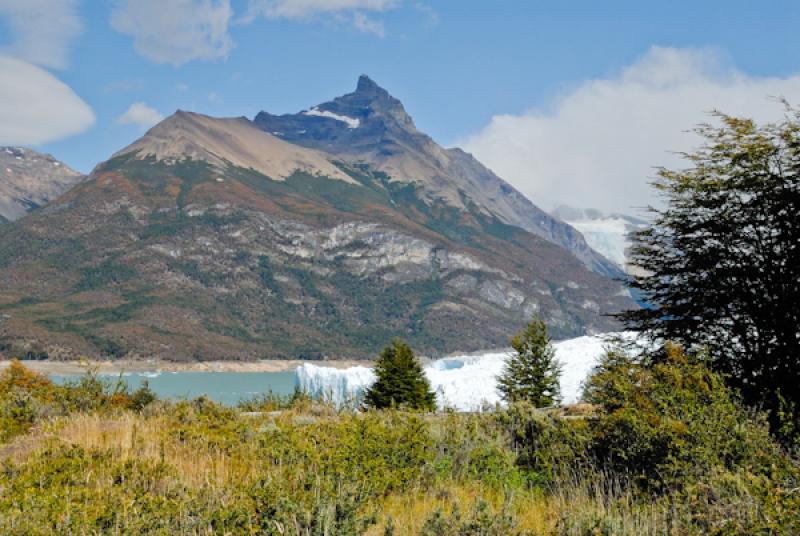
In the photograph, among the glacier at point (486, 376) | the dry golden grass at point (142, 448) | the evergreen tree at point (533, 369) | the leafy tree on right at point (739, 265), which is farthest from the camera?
the glacier at point (486, 376)

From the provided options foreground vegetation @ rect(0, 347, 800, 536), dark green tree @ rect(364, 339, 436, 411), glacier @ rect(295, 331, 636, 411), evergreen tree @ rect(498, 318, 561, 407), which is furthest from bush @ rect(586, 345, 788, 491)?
evergreen tree @ rect(498, 318, 561, 407)

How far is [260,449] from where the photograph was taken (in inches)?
363

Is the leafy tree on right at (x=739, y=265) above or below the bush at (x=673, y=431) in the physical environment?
above

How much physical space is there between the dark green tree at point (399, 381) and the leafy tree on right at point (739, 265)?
10254 mm

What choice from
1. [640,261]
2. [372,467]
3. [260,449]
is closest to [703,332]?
[640,261]

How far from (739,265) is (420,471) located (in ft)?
37.1

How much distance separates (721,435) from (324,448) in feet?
19.2

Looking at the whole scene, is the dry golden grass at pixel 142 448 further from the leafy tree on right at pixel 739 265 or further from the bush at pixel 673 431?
the leafy tree on right at pixel 739 265

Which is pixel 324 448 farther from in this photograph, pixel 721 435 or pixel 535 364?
pixel 535 364

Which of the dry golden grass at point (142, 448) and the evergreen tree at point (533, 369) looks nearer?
the dry golden grass at point (142, 448)

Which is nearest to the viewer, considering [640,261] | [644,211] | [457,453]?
[457,453]

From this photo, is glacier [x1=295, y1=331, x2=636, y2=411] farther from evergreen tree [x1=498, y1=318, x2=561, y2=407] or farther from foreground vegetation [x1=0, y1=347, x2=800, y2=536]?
foreground vegetation [x1=0, y1=347, x2=800, y2=536]

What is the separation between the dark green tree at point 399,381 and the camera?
25297mm

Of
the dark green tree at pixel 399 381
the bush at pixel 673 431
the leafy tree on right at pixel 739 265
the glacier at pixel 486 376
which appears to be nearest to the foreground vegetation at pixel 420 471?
the bush at pixel 673 431
